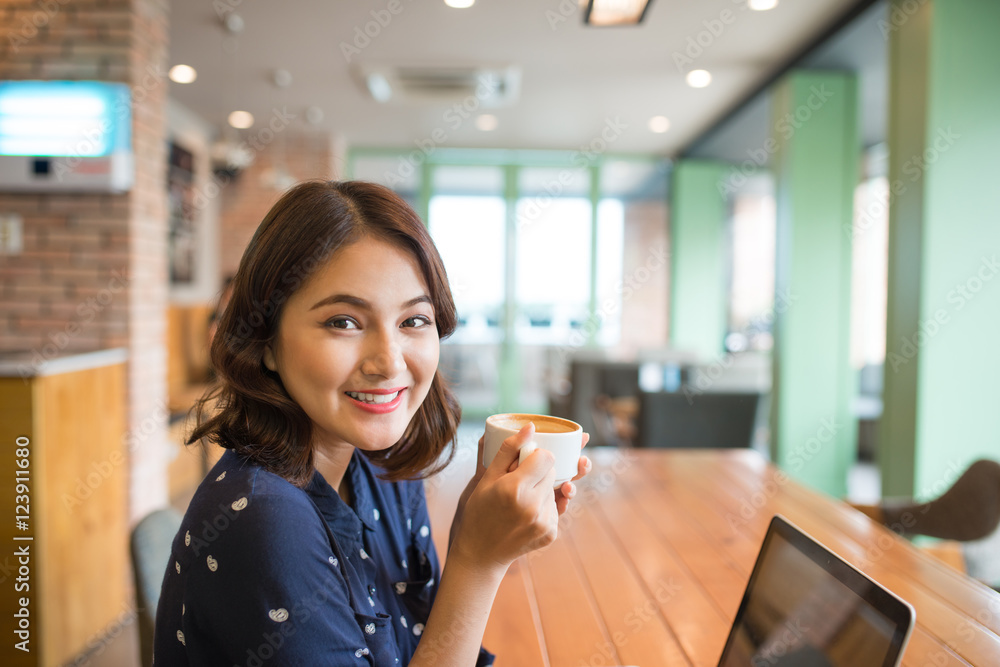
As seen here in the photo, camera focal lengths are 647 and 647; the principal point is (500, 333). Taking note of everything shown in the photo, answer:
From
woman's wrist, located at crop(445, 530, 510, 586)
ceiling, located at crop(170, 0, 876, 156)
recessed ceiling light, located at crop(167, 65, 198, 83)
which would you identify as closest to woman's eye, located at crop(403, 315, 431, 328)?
woman's wrist, located at crop(445, 530, 510, 586)

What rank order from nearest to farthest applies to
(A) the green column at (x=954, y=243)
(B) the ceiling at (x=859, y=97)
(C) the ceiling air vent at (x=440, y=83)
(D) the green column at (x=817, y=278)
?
(A) the green column at (x=954, y=243) → (B) the ceiling at (x=859, y=97) → (D) the green column at (x=817, y=278) → (C) the ceiling air vent at (x=440, y=83)

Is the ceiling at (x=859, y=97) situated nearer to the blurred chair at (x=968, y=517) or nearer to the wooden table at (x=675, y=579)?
the blurred chair at (x=968, y=517)

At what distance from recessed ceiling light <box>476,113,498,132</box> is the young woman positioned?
531 cm

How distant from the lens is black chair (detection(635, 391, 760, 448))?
2.86m

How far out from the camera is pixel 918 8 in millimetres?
2969

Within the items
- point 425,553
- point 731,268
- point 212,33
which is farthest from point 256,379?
point 731,268

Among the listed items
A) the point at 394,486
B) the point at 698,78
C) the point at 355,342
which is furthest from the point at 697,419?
the point at 698,78

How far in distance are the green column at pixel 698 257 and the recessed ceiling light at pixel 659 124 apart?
1086 millimetres

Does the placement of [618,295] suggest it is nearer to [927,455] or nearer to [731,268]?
[731,268]

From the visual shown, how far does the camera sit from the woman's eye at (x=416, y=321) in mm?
851

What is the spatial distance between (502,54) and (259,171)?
3406 millimetres

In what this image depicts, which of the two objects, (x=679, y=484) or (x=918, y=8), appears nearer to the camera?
(x=679, y=484)

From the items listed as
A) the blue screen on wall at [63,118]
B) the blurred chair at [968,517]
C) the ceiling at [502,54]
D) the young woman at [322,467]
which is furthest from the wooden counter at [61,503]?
the blurred chair at [968,517]

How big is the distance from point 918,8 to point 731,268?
486cm
